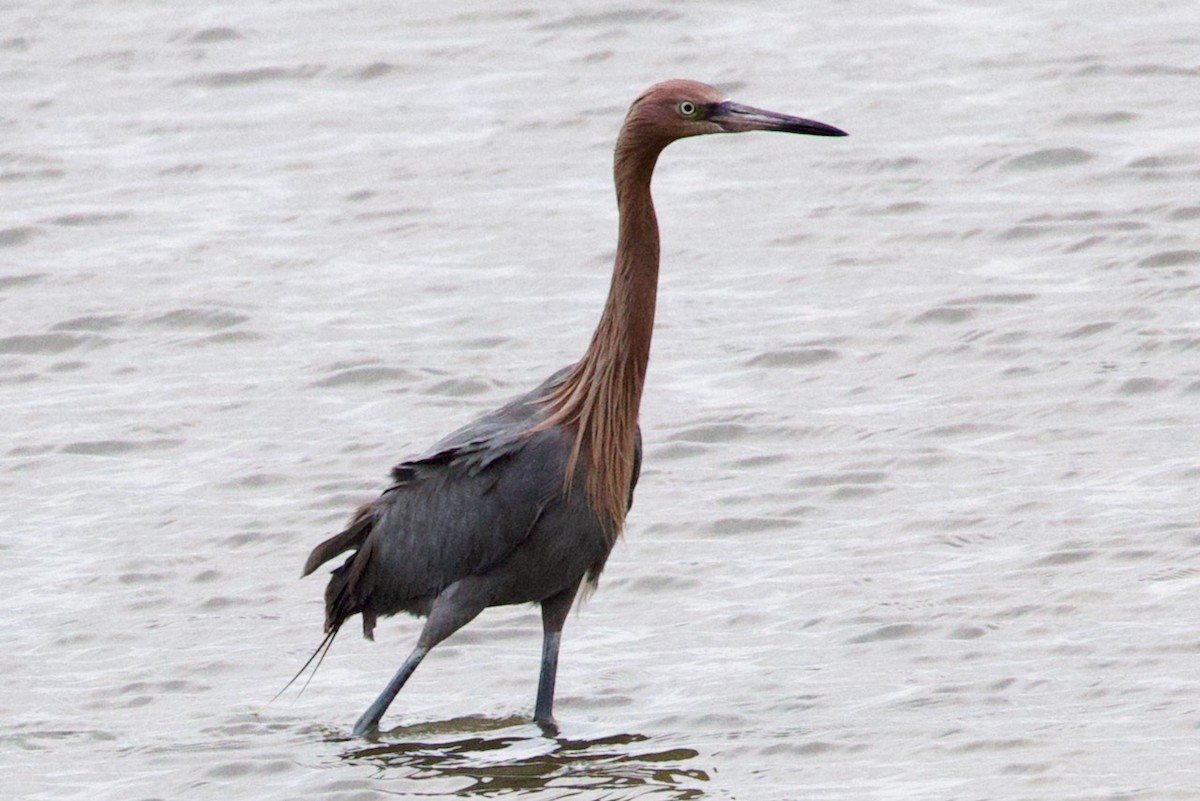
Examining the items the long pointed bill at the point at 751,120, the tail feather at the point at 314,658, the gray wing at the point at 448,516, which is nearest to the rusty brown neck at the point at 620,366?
the gray wing at the point at 448,516

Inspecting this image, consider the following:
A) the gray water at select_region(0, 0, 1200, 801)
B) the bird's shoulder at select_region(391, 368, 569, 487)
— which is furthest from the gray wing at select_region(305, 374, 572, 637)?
the gray water at select_region(0, 0, 1200, 801)

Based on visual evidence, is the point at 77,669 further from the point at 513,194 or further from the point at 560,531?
the point at 513,194

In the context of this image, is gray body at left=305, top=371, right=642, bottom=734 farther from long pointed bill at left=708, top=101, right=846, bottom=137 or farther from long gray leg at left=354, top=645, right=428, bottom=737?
long pointed bill at left=708, top=101, right=846, bottom=137

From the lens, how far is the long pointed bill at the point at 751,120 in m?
8.64

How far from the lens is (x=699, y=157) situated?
1703 centimetres

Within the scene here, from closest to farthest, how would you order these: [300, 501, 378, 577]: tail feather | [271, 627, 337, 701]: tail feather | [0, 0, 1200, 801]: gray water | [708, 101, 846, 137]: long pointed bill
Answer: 1. [708, 101, 846, 137]: long pointed bill
2. [0, 0, 1200, 801]: gray water
3. [300, 501, 378, 577]: tail feather
4. [271, 627, 337, 701]: tail feather

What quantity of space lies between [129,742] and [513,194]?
7845mm

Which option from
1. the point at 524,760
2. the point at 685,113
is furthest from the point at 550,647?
the point at 685,113

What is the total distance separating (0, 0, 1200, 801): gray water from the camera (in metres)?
8.84

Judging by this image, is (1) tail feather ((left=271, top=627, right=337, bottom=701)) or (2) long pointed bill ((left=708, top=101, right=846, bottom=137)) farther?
(1) tail feather ((left=271, top=627, right=337, bottom=701))

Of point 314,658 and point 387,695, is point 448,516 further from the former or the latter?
point 314,658

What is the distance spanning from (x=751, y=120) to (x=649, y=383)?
14.2ft

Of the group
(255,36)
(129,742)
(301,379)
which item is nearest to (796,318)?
(301,379)

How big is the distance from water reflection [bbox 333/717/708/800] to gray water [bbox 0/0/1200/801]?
0.02 metres
